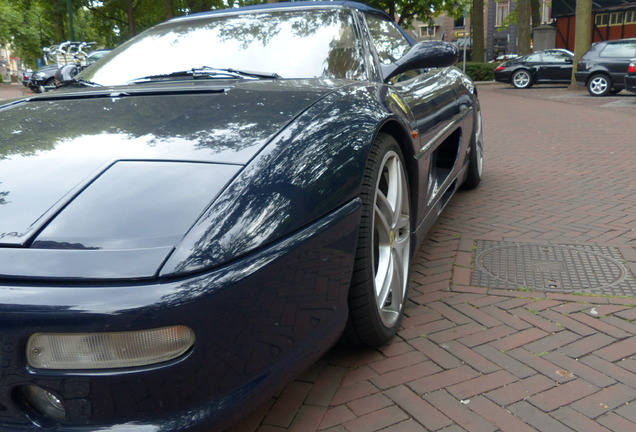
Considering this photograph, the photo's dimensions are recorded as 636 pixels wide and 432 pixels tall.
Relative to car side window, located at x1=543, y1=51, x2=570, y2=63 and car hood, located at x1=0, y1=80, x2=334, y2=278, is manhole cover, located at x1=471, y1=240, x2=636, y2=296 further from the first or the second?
car side window, located at x1=543, y1=51, x2=570, y2=63

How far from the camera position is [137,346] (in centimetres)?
135

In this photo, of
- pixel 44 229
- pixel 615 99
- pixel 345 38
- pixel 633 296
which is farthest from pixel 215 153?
pixel 615 99

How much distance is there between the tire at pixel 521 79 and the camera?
20.3 meters

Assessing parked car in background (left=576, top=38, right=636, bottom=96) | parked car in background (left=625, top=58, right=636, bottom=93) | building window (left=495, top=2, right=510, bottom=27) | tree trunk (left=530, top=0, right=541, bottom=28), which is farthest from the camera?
building window (left=495, top=2, right=510, bottom=27)

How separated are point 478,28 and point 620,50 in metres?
11.1

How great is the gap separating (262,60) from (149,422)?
1.92 metres

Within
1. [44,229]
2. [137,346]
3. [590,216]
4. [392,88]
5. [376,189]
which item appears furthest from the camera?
[590,216]

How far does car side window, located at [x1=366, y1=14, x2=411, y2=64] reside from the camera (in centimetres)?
321

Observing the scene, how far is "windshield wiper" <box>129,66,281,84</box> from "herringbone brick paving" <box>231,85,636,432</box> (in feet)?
4.18

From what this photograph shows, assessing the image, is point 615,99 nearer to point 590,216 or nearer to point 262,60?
point 590,216

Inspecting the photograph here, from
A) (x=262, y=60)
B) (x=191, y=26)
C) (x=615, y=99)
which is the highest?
(x=191, y=26)

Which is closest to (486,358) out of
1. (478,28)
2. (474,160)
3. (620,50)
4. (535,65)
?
(474,160)

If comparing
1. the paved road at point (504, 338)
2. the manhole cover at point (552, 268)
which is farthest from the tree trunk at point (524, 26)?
the manhole cover at point (552, 268)

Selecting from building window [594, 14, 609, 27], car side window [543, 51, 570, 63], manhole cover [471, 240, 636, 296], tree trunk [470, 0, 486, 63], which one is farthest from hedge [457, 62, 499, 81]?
manhole cover [471, 240, 636, 296]
